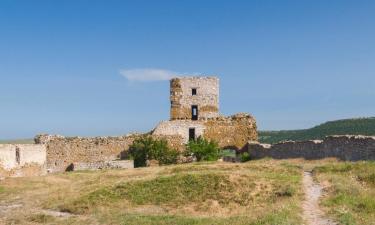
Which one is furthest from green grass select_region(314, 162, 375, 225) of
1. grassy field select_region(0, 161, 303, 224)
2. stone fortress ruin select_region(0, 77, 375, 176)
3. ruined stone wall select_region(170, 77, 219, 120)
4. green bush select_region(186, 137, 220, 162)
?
ruined stone wall select_region(170, 77, 219, 120)

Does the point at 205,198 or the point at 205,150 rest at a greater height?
the point at 205,150

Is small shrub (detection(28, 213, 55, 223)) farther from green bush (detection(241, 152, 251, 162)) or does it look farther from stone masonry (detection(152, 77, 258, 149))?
stone masonry (detection(152, 77, 258, 149))

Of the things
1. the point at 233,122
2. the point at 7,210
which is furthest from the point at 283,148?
the point at 7,210

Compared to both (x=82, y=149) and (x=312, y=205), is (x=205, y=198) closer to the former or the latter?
(x=312, y=205)

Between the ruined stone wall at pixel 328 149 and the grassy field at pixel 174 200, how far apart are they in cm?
345

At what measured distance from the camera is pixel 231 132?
1586 inches

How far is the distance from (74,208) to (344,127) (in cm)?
5900

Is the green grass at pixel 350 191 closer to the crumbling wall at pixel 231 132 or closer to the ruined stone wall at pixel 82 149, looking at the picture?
the crumbling wall at pixel 231 132

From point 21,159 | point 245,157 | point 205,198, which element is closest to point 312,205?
point 205,198

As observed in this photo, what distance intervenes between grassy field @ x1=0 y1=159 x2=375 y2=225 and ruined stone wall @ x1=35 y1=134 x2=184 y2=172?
38.9ft

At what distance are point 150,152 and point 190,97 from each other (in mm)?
6846

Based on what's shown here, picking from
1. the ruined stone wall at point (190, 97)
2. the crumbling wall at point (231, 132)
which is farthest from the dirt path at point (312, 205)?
the ruined stone wall at point (190, 97)

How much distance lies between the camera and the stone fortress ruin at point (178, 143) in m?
31.2

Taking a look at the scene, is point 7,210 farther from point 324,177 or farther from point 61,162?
point 61,162
